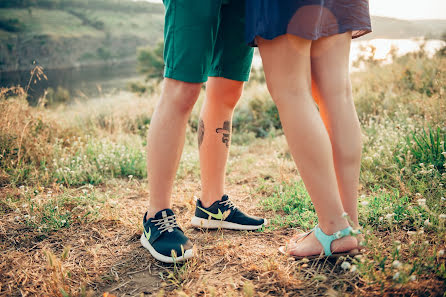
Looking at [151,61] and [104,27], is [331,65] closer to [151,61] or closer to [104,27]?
[151,61]

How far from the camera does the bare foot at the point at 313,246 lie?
1348 mm

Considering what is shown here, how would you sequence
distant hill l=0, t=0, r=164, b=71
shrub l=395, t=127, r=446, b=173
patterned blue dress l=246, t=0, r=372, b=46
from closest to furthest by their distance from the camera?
patterned blue dress l=246, t=0, r=372, b=46 < shrub l=395, t=127, r=446, b=173 < distant hill l=0, t=0, r=164, b=71

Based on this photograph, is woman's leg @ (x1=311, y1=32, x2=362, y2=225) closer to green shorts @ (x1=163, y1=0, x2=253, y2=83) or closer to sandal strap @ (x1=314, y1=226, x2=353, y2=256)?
sandal strap @ (x1=314, y1=226, x2=353, y2=256)

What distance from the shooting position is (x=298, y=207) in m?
2.11

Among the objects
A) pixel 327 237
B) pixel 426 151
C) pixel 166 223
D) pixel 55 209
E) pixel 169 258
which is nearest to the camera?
pixel 327 237

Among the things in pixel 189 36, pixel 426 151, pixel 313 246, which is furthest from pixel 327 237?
pixel 426 151

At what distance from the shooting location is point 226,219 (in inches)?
75.5

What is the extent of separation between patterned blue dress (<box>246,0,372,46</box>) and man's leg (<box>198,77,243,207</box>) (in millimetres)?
570

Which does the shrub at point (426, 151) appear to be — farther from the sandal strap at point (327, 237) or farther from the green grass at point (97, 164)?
the green grass at point (97, 164)

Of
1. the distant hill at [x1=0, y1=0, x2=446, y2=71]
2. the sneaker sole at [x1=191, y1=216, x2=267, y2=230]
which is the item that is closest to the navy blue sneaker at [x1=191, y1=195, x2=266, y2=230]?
the sneaker sole at [x1=191, y1=216, x2=267, y2=230]

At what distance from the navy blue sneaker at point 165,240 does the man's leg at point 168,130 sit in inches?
5.9

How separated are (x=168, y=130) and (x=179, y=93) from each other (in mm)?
205

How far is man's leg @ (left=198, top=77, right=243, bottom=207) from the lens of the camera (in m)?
1.88

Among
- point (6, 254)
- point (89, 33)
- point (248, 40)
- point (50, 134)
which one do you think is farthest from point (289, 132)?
point (89, 33)
